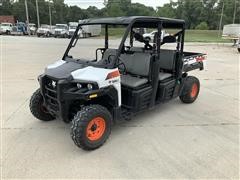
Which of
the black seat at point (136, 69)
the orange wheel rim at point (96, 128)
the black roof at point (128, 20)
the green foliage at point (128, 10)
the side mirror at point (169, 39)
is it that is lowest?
the orange wheel rim at point (96, 128)

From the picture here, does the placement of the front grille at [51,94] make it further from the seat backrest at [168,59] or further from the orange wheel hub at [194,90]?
the orange wheel hub at [194,90]

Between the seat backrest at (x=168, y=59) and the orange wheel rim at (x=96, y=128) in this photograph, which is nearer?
the orange wheel rim at (x=96, y=128)

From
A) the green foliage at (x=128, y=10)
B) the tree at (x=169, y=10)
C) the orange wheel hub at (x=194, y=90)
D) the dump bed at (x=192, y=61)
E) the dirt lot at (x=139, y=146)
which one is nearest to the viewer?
the dirt lot at (x=139, y=146)

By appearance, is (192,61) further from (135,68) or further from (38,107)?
(38,107)

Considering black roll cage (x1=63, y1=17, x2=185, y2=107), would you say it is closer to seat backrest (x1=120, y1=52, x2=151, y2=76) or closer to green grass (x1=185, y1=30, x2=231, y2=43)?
seat backrest (x1=120, y1=52, x2=151, y2=76)

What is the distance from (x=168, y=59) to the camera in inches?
181

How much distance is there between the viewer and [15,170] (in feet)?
9.19

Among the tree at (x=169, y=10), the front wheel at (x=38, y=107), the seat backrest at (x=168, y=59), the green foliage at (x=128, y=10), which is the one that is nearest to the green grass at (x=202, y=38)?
the green foliage at (x=128, y=10)

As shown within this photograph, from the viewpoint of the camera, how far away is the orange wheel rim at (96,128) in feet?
10.4

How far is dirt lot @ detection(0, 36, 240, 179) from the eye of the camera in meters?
2.82

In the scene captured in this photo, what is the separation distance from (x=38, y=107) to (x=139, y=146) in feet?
5.79

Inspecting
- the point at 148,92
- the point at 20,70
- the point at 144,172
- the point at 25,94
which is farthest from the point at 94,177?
the point at 20,70

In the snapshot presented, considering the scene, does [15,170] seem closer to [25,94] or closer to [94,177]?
[94,177]

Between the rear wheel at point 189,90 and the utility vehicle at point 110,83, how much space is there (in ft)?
0.07
